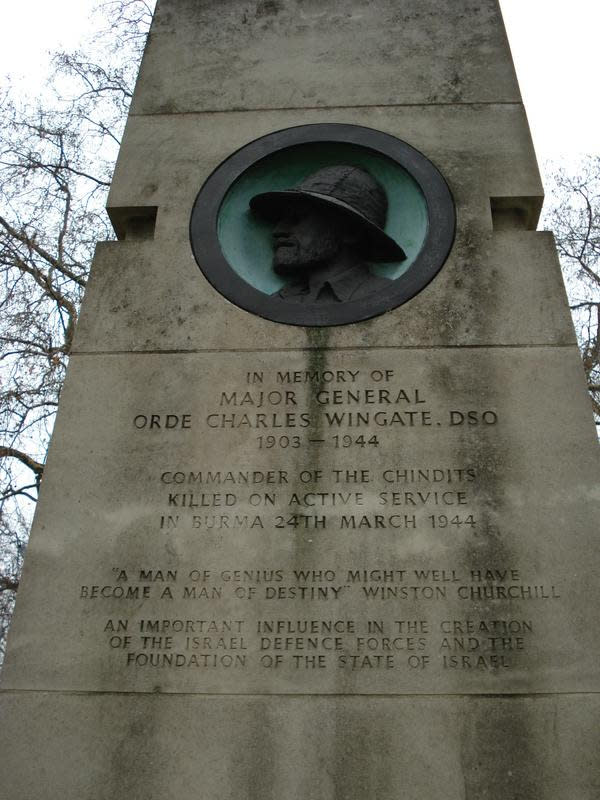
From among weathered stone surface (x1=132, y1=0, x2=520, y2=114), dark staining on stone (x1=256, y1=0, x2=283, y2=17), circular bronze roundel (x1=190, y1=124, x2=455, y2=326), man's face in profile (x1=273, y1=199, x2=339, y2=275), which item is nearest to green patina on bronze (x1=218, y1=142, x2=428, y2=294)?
circular bronze roundel (x1=190, y1=124, x2=455, y2=326)

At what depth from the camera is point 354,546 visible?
4906mm

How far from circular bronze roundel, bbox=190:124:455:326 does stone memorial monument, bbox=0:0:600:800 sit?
0.07 ft

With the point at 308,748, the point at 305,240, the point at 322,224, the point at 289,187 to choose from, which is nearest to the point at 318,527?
the point at 308,748

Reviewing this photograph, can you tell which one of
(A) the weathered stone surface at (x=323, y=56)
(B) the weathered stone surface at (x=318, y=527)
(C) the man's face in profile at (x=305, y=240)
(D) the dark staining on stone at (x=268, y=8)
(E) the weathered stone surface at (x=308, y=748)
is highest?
(D) the dark staining on stone at (x=268, y=8)

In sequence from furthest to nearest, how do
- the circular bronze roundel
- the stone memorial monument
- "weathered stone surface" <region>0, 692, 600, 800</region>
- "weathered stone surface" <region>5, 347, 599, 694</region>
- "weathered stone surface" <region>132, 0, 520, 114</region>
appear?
1. "weathered stone surface" <region>132, 0, 520, 114</region>
2. the circular bronze roundel
3. "weathered stone surface" <region>5, 347, 599, 694</region>
4. the stone memorial monument
5. "weathered stone surface" <region>0, 692, 600, 800</region>

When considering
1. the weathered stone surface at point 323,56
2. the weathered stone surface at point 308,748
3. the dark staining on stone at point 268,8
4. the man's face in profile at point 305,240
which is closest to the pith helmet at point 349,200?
the man's face in profile at point 305,240

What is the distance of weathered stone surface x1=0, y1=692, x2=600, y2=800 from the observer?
4.25 meters

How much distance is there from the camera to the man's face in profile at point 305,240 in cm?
625

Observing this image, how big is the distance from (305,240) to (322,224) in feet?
0.58

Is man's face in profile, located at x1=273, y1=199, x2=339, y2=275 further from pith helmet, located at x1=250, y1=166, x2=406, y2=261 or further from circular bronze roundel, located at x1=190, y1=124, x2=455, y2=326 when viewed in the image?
pith helmet, located at x1=250, y1=166, x2=406, y2=261

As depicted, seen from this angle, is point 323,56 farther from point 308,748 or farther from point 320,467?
point 308,748

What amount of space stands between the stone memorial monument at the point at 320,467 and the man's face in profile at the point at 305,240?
0.02 metres

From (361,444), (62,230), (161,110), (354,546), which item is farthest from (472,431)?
(62,230)

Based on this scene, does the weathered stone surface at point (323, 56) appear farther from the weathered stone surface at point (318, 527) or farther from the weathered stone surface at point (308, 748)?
the weathered stone surface at point (308, 748)
